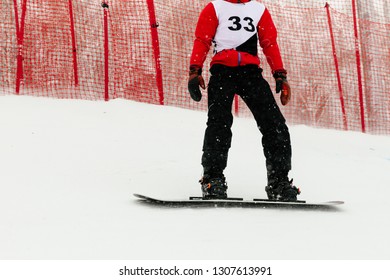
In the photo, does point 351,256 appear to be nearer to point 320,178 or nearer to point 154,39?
point 320,178

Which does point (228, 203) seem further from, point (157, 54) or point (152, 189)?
point (157, 54)

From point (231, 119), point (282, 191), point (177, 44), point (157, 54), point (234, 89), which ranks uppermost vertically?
point (177, 44)

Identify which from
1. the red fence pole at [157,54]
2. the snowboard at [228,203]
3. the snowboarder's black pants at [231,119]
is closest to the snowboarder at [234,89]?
the snowboarder's black pants at [231,119]

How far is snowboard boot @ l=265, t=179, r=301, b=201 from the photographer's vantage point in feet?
11.6

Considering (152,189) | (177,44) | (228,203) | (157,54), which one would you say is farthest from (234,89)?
(177,44)

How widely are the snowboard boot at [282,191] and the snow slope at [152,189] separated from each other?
0.18 meters

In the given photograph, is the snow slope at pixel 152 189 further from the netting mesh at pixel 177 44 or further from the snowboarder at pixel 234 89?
the netting mesh at pixel 177 44

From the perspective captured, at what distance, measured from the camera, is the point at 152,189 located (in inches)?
159

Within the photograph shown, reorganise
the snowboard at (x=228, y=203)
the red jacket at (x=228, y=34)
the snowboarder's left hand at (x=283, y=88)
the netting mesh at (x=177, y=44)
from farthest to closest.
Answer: the netting mesh at (x=177, y=44), the snowboarder's left hand at (x=283, y=88), the red jacket at (x=228, y=34), the snowboard at (x=228, y=203)

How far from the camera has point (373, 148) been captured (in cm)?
755

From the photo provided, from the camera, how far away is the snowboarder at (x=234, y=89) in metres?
3.60

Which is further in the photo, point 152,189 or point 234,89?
point 152,189

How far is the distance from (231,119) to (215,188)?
1.96 ft

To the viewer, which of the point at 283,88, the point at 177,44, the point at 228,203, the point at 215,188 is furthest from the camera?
the point at 177,44
